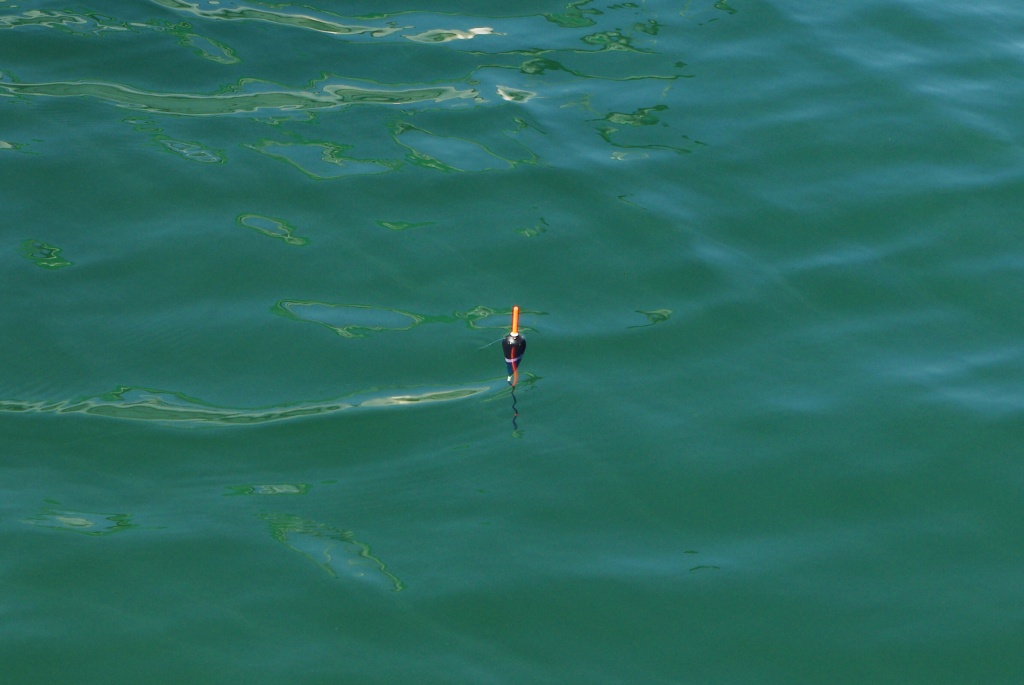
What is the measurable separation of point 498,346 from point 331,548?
0.92 metres

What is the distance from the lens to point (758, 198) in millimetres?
4367

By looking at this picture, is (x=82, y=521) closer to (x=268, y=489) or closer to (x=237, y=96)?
(x=268, y=489)

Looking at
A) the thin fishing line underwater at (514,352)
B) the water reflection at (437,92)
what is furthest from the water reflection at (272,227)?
the thin fishing line underwater at (514,352)

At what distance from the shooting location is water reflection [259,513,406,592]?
3.13 m

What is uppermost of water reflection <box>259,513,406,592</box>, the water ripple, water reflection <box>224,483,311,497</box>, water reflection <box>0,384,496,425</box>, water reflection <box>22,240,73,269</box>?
the water ripple

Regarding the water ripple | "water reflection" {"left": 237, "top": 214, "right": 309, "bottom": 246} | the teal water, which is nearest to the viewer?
the teal water

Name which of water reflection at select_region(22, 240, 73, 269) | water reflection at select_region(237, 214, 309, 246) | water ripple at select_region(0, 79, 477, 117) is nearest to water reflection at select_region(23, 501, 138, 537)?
water reflection at select_region(22, 240, 73, 269)

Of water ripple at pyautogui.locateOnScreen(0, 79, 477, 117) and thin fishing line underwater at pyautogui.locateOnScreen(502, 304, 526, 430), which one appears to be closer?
thin fishing line underwater at pyautogui.locateOnScreen(502, 304, 526, 430)

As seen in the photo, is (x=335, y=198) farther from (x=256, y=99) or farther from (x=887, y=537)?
(x=887, y=537)

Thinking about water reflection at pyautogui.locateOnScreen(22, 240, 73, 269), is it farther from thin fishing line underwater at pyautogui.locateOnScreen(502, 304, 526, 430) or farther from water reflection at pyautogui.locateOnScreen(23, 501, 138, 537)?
thin fishing line underwater at pyautogui.locateOnScreen(502, 304, 526, 430)

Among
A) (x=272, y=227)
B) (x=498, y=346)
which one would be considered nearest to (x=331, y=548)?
(x=498, y=346)

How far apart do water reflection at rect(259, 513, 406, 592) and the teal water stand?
0.01 meters

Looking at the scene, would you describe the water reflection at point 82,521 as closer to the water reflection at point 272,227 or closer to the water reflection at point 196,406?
the water reflection at point 196,406

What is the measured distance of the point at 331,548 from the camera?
320 cm
